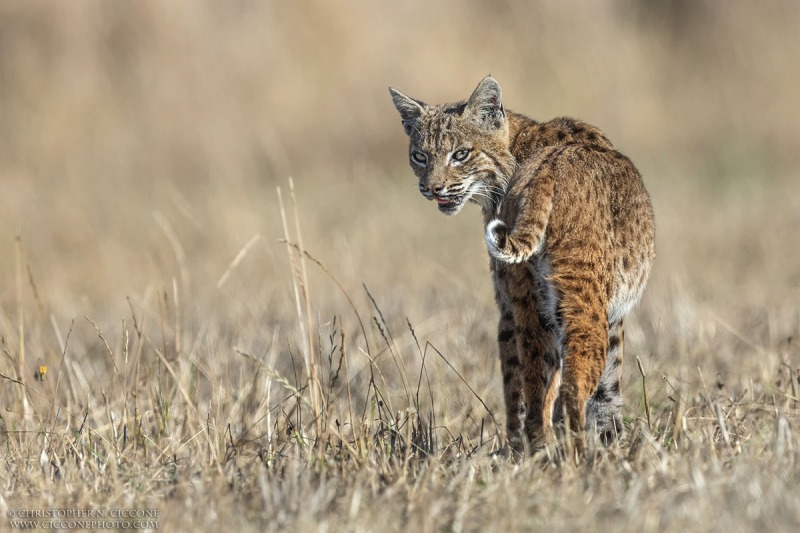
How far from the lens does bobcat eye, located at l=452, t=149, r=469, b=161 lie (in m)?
5.29

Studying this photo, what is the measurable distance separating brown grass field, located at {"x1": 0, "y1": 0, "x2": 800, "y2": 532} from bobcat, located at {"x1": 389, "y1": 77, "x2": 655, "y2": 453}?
8.5 inches

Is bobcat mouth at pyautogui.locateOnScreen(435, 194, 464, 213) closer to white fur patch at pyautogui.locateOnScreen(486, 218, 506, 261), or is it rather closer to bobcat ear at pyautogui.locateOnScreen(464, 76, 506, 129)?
bobcat ear at pyautogui.locateOnScreen(464, 76, 506, 129)

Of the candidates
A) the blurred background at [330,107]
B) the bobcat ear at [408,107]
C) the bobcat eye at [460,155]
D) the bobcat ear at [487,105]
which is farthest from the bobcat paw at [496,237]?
the blurred background at [330,107]

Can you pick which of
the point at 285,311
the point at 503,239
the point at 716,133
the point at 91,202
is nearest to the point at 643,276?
the point at 503,239

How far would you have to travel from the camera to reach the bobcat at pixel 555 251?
12.7ft

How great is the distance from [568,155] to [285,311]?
11.9 ft

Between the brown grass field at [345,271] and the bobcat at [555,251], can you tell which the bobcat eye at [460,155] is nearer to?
the bobcat at [555,251]

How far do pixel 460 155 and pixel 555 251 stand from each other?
56.6 inches

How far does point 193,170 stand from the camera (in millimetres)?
12562

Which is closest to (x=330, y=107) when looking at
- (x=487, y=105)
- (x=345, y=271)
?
(x=345, y=271)

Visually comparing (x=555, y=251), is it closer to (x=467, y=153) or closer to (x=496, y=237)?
(x=496, y=237)

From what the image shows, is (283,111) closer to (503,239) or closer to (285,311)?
(285,311)

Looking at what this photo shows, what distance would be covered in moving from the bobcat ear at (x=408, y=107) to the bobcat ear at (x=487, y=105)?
0.40 m

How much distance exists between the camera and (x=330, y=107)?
13508mm
